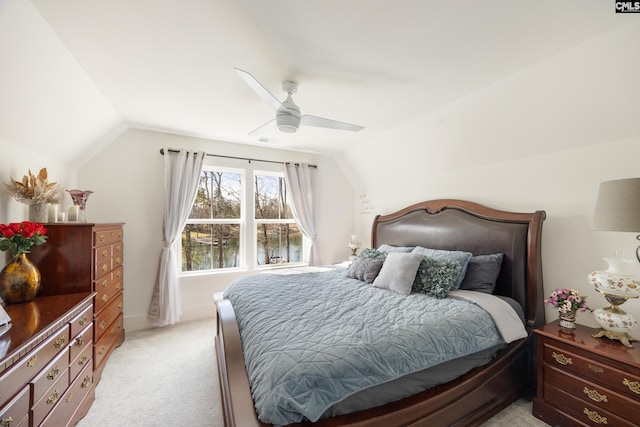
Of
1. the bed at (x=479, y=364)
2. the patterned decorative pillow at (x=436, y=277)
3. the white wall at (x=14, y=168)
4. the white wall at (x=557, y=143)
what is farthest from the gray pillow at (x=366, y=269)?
the white wall at (x=14, y=168)

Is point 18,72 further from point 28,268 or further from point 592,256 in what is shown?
point 592,256

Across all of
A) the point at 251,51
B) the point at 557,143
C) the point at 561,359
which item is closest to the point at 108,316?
the point at 251,51

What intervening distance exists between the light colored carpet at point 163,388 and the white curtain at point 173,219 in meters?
0.32

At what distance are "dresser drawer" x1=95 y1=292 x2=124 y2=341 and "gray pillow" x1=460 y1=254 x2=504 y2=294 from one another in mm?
3195

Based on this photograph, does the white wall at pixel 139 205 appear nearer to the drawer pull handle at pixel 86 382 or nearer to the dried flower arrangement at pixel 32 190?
the dried flower arrangement at pixel 32 190

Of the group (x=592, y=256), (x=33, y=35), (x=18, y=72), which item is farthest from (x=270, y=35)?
(x=592, y=256)

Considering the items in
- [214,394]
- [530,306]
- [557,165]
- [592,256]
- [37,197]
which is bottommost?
[214,394]

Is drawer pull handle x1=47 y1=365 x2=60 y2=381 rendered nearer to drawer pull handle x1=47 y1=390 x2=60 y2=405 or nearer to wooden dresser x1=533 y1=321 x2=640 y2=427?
drawer pull handle x1=47 y1=390 x2=60 y2=405

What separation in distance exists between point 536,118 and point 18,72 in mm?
3726

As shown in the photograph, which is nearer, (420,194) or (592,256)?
(592,256)

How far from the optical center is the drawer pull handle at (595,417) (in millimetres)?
1584

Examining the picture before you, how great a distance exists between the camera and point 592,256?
81.9 inches

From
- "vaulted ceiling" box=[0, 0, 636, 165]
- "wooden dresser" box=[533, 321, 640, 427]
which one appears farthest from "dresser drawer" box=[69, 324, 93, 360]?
"wooden dresser" box=[533, 321, 640, 427]

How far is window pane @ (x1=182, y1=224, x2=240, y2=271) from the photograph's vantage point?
3711mm
